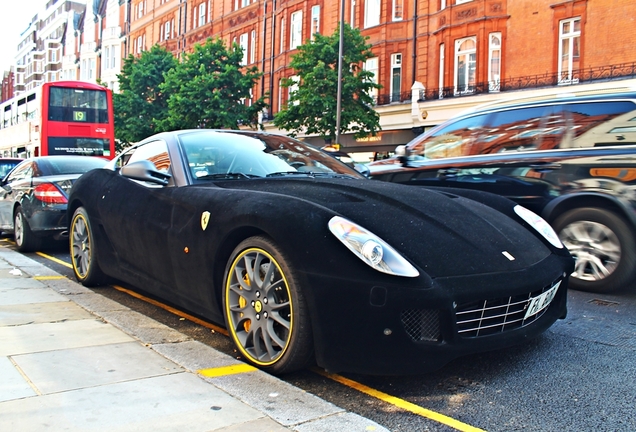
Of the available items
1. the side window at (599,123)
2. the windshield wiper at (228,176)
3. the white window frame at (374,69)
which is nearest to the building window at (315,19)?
the white window frame at (374,69)

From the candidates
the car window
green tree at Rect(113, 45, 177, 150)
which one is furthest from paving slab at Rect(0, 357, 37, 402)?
green tree at Rect(113, 45, 177, 150)

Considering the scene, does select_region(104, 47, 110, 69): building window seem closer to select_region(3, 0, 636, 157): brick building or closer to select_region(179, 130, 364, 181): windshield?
select_region(3, 0, 636, 157): brick building

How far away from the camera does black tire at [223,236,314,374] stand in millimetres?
2980

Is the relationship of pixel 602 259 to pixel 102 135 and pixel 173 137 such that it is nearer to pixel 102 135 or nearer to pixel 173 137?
pixel 173 137

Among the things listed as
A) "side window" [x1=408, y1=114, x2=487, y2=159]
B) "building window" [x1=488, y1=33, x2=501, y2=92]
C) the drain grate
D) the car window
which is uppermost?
"building window" [x1=488, y1=33, x2=501, y2=92]

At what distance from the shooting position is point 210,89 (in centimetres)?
3128

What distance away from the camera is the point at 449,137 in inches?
266

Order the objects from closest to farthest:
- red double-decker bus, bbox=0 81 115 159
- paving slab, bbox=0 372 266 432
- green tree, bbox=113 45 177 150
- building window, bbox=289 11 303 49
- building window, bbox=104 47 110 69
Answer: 1. paving slab, bbox=0 372 266 432
2. red double-decker bus, bbox=0 81 115 159
3. building window, bbox=289 11 303 49
4. green tree, bbox=113 45 177 150
5. building window, bbox=104 47 110 69

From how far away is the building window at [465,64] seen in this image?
25.2m

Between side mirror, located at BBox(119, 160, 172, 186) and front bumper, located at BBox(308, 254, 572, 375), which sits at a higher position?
side mirror, located at BBox(119, 160, 172, 186)

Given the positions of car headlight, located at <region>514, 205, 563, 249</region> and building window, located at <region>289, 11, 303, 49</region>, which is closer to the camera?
car headlight, located at <region>514, 205, 563, 249</region>

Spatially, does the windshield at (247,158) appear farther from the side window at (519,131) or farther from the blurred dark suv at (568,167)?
the side window at (519,131)

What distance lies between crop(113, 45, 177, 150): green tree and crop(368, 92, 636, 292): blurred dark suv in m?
31.9

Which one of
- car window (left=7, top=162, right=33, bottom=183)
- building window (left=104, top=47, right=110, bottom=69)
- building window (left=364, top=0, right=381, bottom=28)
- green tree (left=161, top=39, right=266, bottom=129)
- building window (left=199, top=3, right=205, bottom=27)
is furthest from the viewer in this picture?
building window (left=104, top=47, right=110, bottom=69)
